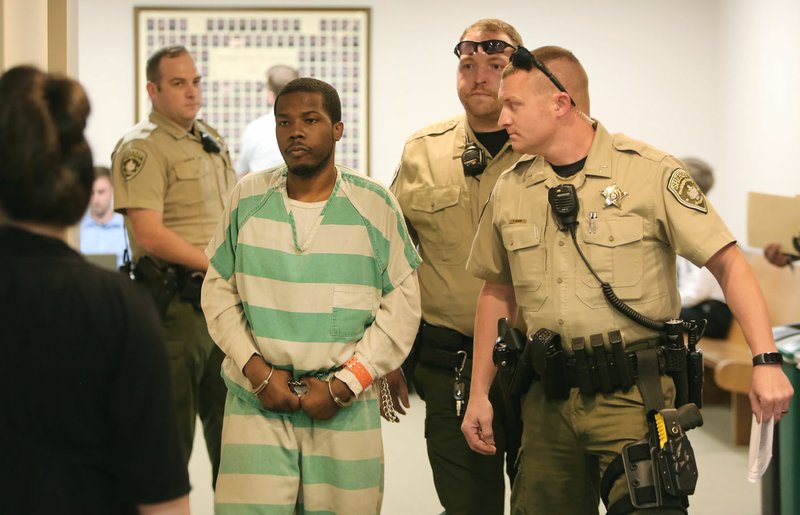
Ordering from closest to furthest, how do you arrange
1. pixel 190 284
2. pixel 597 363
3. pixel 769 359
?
pixel 769 359 < pixel 597 363 < pixel 190 284

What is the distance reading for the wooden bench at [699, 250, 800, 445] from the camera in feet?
17.9

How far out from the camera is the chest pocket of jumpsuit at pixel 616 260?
259 centimetres

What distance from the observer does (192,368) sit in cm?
386

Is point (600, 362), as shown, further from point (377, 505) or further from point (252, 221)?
point (252, 221)

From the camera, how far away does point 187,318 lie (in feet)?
12.6

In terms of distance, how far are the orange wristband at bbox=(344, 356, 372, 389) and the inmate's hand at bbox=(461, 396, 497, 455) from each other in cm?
35

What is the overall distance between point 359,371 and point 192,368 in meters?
1.42

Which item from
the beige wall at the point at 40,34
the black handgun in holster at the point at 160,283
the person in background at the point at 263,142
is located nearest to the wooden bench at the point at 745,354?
the person in background at the point at 263,142

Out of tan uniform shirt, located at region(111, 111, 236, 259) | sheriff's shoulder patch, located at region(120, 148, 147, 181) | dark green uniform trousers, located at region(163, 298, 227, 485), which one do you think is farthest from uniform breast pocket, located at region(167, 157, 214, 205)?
dark green uniform trousers, located at region(163, 298, 227, 485)

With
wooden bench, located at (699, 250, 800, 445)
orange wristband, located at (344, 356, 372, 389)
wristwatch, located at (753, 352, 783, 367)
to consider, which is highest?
wristwatch, located at (753, 352, 783, 367)

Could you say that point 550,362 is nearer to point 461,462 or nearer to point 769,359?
point 769,359

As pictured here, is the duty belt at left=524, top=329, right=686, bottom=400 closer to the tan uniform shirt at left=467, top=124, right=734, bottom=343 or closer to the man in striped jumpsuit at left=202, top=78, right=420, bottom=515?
the tan uniform shirt at left=467, top=124, right=734, bottom=343

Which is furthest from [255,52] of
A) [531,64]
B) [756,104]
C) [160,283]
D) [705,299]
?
[531,64]

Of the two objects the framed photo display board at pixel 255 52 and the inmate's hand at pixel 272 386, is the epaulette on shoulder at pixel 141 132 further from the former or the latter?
the framed photo display board at pixel 255 52
